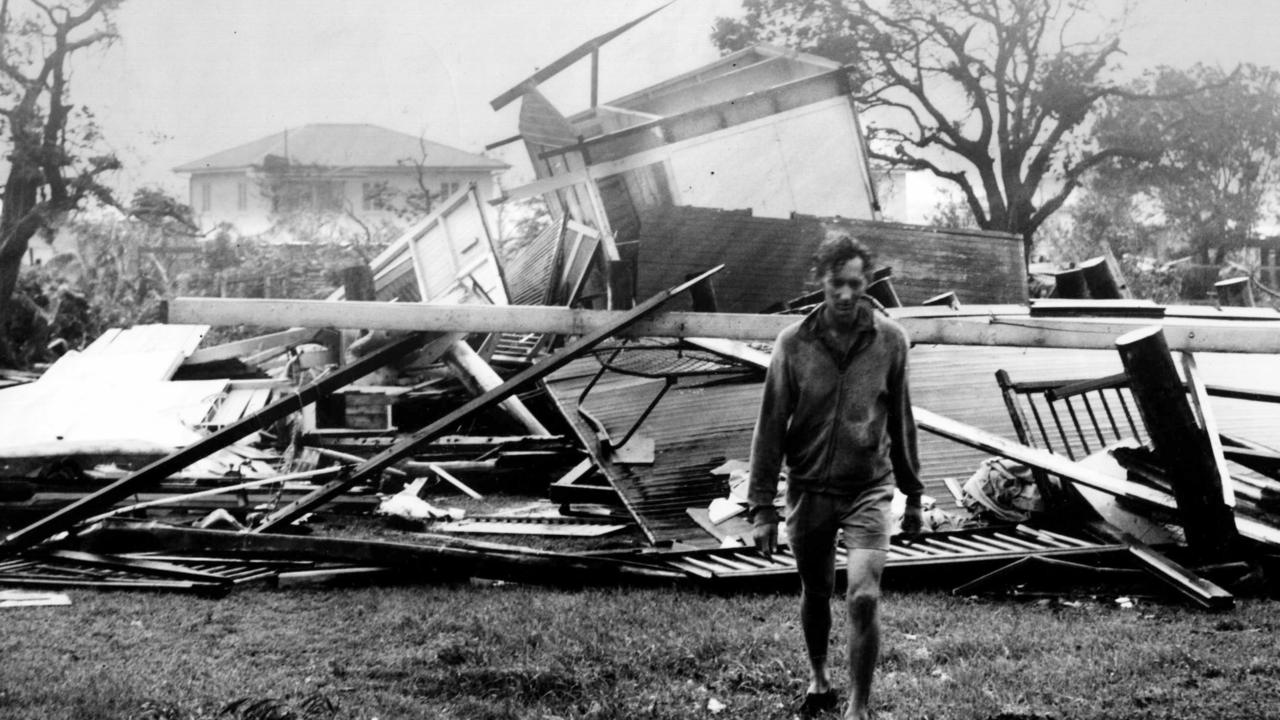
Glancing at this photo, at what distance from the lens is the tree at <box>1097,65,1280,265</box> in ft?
92.7

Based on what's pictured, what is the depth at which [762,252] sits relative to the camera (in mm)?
16125

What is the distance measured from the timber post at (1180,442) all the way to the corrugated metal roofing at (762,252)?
31.0 ft

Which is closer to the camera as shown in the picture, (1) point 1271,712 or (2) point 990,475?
(1) point 1271,712

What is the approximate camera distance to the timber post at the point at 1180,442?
607cm

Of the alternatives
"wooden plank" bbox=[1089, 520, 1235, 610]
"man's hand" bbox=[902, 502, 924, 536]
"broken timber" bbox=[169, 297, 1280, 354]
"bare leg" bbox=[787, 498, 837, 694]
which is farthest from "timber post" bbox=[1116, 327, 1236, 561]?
"bare leg" bbox=[787, 498, 837, 694]

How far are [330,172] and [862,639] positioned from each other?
35972 millimetres

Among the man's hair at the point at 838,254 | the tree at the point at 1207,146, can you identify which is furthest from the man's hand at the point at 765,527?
the tree at the point at 1207,146

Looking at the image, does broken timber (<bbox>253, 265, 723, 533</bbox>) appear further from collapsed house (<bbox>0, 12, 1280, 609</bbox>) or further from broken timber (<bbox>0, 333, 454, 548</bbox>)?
broken timber (<bbox>0, 333, 454, 548</bbox>)

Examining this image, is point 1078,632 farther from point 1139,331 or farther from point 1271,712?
point 1139,331

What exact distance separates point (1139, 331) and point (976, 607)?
1790mm

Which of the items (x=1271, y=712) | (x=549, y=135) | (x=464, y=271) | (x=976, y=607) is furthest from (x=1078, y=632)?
(x=549, y=135)

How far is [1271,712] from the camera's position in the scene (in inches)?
167

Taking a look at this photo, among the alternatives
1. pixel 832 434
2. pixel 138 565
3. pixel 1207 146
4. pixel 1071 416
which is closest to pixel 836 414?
pixel 832 434

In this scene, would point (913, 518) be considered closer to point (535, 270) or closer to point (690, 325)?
point (690, 325)
